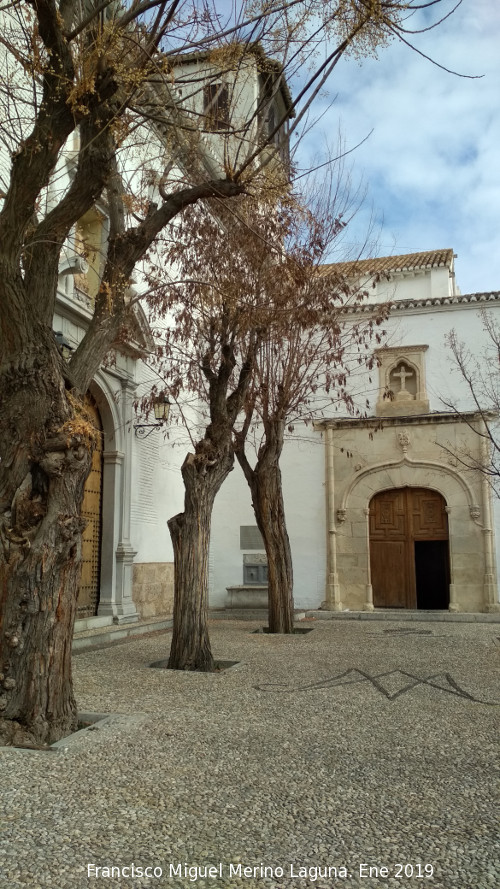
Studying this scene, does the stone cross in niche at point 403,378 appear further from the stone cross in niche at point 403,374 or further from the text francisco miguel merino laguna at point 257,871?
the text francisco miguel merino laguna at point 257,871

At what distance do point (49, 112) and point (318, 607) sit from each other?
1129 centimetres

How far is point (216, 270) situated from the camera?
26.1 feet

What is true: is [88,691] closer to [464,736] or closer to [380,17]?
[464,736]

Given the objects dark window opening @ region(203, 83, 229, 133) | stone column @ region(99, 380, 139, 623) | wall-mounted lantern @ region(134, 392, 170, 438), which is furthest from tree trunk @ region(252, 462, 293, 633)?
dark window opening @ region(203, 83, 229, 133)

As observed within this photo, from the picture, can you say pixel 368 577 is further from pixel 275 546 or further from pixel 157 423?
pixel 157 423

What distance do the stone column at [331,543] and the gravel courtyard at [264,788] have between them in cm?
763

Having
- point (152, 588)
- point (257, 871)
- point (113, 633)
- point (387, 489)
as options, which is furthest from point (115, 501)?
point (257, 871)

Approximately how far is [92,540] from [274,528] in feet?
9.72

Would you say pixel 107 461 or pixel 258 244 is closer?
pixel 258 244

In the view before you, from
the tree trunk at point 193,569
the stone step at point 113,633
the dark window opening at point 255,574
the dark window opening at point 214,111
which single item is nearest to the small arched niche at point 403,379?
the dark window opening at point 255,574

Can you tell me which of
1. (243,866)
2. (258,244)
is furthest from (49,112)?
(243,866)

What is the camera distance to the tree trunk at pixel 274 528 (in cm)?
962

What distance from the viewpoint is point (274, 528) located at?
9.73m

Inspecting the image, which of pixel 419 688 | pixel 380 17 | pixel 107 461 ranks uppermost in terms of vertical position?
pixel 380 17
